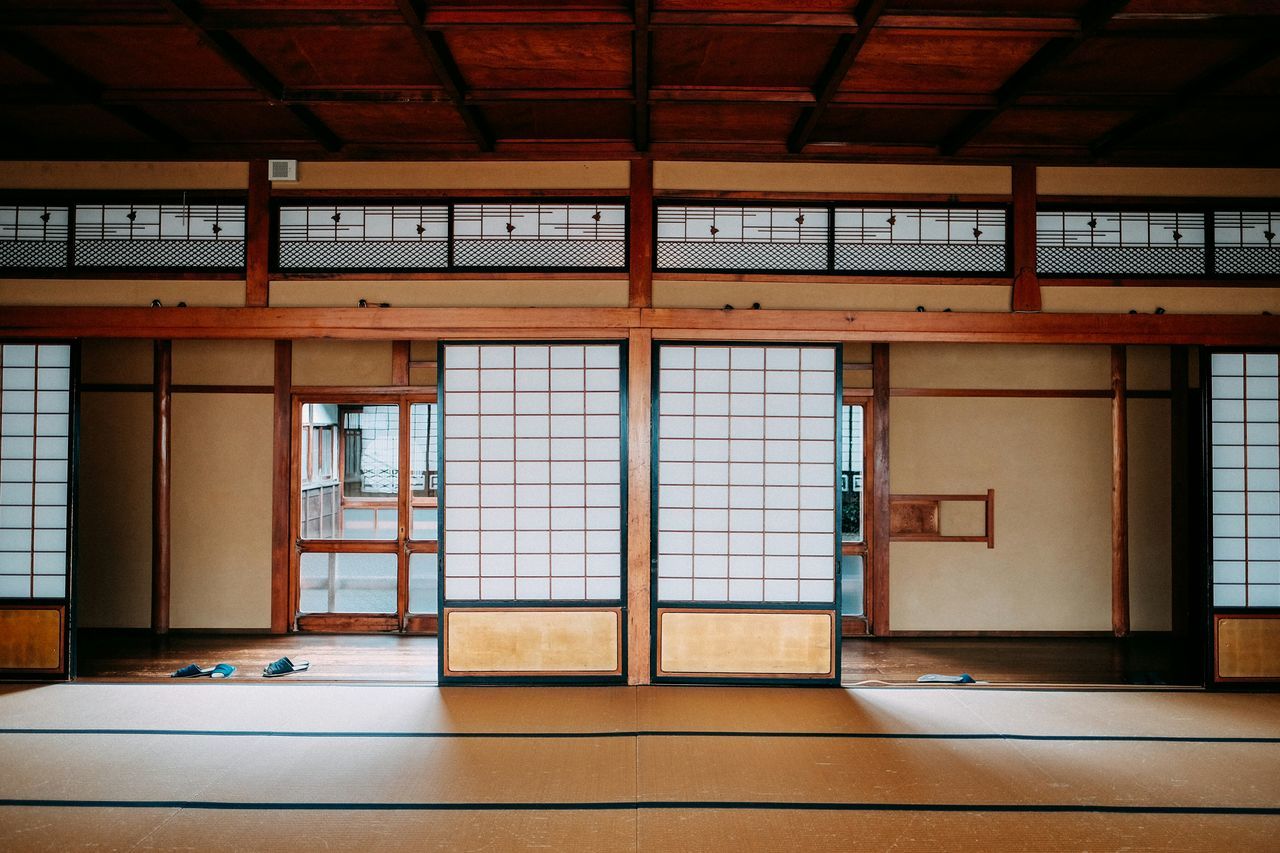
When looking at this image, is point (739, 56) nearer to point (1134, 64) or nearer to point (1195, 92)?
point (1134, 64)

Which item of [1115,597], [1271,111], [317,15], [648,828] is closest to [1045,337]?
[1271,111]

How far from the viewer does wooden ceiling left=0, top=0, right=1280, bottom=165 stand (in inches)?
121

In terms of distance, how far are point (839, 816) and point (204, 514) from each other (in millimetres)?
4839

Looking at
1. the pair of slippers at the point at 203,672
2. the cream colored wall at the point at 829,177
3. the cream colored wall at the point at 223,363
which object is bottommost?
the pair of slippers at the point at 203,672

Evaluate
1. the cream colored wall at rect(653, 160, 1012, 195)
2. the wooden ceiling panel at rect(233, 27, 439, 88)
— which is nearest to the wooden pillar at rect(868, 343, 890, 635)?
the cream colored wall at rect(653, 160, 1012, 195)

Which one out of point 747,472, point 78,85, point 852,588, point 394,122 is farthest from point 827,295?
point 78,85

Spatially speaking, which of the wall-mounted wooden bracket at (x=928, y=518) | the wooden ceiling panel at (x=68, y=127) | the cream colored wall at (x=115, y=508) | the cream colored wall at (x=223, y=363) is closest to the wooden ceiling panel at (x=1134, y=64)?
the wall-mounted wooden bracket at (x=928, y=518)

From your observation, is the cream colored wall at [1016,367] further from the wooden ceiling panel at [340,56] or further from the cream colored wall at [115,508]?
the cream colored wall at [115,508]

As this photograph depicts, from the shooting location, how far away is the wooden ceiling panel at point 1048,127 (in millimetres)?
3967

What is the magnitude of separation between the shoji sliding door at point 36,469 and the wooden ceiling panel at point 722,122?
380 centimetres

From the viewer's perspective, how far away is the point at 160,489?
212 inches

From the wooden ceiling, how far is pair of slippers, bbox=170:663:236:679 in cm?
308

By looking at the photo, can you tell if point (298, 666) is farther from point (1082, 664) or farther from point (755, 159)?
point (1082, 664)

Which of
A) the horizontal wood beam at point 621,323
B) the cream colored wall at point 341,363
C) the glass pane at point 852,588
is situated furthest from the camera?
the glass pane at point 852,588
